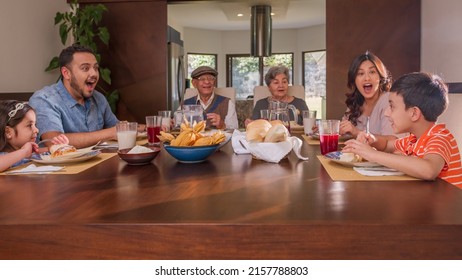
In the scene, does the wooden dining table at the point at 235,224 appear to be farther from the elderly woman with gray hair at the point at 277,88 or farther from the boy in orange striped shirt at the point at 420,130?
the elderly woman with gray hair at the point at 277,88

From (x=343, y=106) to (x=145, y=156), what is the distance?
3758 millimetres

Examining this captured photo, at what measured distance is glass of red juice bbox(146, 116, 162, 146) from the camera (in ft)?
6.65

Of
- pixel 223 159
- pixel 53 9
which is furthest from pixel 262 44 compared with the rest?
pixel 223 159

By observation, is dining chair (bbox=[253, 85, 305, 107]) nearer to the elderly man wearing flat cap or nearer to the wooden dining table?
the elderly man wearing flat cap

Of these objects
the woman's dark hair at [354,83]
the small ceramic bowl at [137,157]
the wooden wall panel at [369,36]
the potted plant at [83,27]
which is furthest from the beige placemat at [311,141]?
the potted plant at [83,27]

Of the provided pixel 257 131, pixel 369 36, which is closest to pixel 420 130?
pixel 257 131

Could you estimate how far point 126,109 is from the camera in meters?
5.37

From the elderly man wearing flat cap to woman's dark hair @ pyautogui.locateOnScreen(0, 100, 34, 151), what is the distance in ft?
6.23

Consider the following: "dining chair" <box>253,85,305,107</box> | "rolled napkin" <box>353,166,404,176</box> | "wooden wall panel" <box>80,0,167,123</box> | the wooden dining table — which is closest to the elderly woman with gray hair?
"dining chair" <box>253,85,305,107</box>

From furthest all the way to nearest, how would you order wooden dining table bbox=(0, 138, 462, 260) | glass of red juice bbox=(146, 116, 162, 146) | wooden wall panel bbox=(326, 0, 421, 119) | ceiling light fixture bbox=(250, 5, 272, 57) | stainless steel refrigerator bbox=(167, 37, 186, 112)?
ceiling light fixture bbox=(250, 5, 272, 57)
stainless steel refrigerator bbox=(167, 37, 186, 112)
wooden wall panel bbox=(326, 0, 421, 119)
glass of red juice bbox=(146, 116, 162, 146)
wooden dining table bbox=(0, 138, 462, 260)

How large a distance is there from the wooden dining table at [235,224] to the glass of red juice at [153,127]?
97 centimetres

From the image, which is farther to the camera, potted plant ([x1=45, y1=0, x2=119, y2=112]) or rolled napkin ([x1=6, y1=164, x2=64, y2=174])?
potted plant ([x1=45, y1=0, x2=119, y2=112])

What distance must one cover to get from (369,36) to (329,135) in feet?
11.6

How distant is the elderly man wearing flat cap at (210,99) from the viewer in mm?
3604
